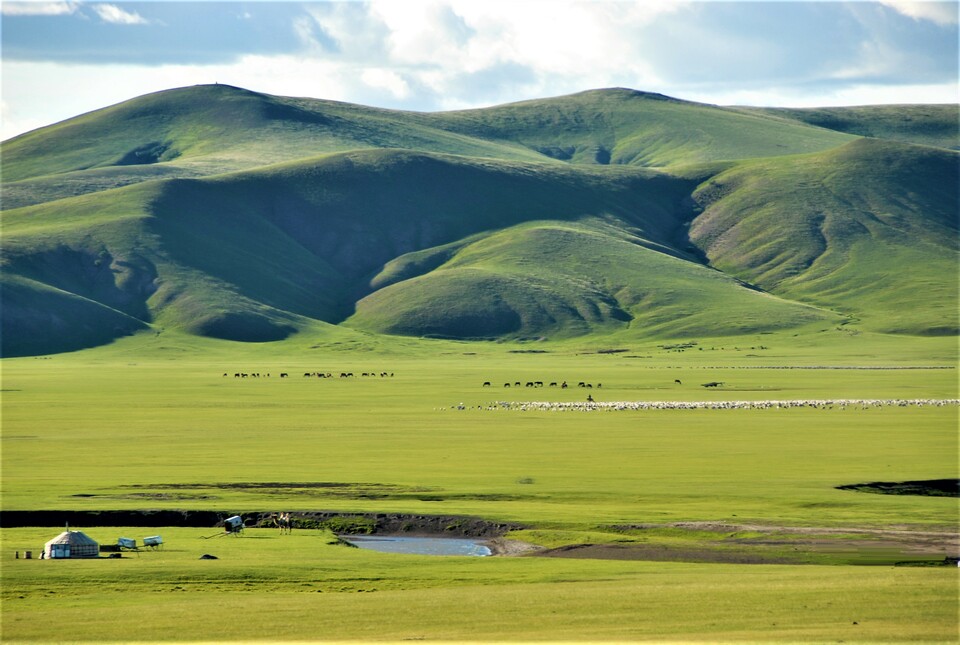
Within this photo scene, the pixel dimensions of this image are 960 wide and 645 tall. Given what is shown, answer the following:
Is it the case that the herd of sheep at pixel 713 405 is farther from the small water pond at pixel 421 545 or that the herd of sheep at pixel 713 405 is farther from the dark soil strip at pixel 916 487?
the small water pond at pixel 421 545

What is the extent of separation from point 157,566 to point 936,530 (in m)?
27.1

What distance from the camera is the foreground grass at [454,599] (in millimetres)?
30766

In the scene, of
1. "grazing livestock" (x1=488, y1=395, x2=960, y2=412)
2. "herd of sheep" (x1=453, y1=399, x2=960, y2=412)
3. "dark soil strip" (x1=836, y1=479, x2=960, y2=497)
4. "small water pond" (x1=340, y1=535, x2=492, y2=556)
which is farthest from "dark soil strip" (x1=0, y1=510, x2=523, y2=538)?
"grazing livestock" (x1=488, y1=395, x2=960, y2=412)

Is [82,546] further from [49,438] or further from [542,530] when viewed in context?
[49,438]

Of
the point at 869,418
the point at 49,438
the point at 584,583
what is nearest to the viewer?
the point at 584,583

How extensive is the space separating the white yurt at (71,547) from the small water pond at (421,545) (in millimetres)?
9285

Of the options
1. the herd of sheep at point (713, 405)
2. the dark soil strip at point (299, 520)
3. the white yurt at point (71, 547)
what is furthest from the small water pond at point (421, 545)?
the herd of sheep at point (713, 405)

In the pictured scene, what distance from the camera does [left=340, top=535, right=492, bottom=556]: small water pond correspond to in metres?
44.4

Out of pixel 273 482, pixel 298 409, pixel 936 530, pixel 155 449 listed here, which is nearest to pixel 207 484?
pixel 273 482

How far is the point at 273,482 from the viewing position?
58125 millimetres

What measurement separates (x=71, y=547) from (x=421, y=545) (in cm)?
1228

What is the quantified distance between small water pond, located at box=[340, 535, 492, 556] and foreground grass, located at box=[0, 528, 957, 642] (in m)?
2.71

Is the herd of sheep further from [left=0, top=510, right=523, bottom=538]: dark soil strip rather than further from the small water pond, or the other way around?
the small water pond

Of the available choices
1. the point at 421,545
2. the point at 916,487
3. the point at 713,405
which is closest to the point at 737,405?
the point at 713,405
